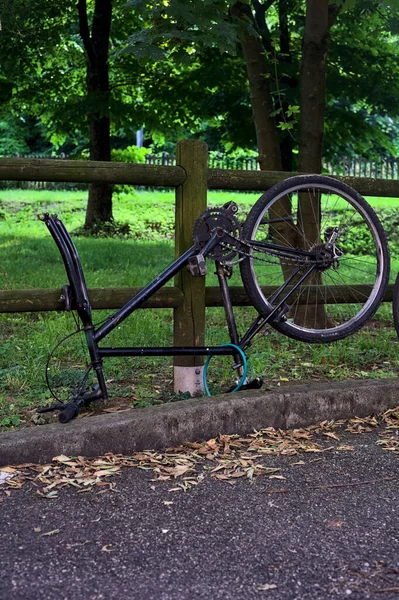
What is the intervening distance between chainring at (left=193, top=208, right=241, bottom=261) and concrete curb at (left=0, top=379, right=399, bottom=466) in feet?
2.47

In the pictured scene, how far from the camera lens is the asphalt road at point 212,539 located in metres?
2.30

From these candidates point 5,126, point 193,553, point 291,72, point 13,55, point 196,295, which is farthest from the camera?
point 5,126

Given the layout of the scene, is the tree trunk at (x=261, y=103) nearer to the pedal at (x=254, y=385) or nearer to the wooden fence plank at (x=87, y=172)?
the wooden fence plank at (x=87, y=172)

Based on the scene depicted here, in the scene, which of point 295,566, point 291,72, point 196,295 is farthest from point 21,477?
point 291,72

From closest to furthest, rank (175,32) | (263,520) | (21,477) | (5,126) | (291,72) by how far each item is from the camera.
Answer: (263,520) < (21,477) < (175,32) < (291,72) < (5,126)

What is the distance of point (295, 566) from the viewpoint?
2439mm

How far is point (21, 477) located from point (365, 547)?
1451 millimetres

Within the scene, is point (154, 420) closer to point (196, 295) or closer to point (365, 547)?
point (196, 295)

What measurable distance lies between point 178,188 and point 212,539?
2.18 m

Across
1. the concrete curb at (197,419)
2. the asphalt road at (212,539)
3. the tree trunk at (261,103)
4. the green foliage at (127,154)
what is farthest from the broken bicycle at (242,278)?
the green foliage at (127,154)

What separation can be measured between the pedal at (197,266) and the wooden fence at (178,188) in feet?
0.83

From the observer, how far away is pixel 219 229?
13.1 feet

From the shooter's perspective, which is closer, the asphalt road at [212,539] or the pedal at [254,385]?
the asphalt road at [212,539]

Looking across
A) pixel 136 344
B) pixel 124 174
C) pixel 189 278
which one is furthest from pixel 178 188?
pixel 136 344
